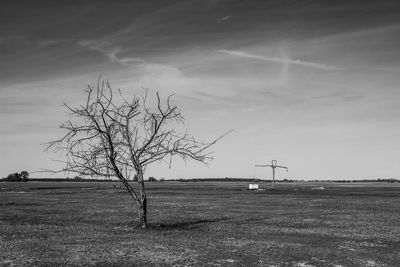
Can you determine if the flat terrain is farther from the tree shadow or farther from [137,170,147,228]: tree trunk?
[137,170,147,228]: tree trunk

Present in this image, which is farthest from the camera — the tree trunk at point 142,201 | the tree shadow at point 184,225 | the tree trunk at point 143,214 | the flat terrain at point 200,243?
the tree shadow at point 184,225

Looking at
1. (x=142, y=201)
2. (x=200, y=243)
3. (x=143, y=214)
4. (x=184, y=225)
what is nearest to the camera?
(x=200, y=243)

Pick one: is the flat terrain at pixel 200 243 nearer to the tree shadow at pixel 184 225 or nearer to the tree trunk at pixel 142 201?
the tree shadow at pixel 184 225

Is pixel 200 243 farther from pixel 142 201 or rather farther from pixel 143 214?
pixel 143 214

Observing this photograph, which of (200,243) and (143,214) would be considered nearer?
(200,243)

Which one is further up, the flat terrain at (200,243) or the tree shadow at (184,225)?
the tree shadow at (184,225)

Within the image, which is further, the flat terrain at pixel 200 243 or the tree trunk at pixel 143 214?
the tree trunk at pixel 143 214

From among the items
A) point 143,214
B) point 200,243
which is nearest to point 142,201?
point 143,214

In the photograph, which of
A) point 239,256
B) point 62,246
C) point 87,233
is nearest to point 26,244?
point 62,246

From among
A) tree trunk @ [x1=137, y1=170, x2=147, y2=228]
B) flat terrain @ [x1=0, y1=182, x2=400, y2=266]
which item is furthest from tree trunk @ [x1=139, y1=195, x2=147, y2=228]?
flat terrain @ [x1=0, y1=182, x2=400, y2=266]

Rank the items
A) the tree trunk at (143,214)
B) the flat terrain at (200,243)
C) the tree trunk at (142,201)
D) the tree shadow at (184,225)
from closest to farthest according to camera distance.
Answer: the flat terrain at (200,243)
the tree trunk at (142,201)
the tree trunk at (143,214)
the tree shadow at (184,225)

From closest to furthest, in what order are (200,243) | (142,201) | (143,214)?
(200,243), (142,201), (143,214)

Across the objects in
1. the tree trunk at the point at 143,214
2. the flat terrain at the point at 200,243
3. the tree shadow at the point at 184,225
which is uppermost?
the tree trunk at the point at 143,214

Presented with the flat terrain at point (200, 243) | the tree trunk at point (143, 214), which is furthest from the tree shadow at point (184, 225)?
the tree trunk at point (143, 214)
